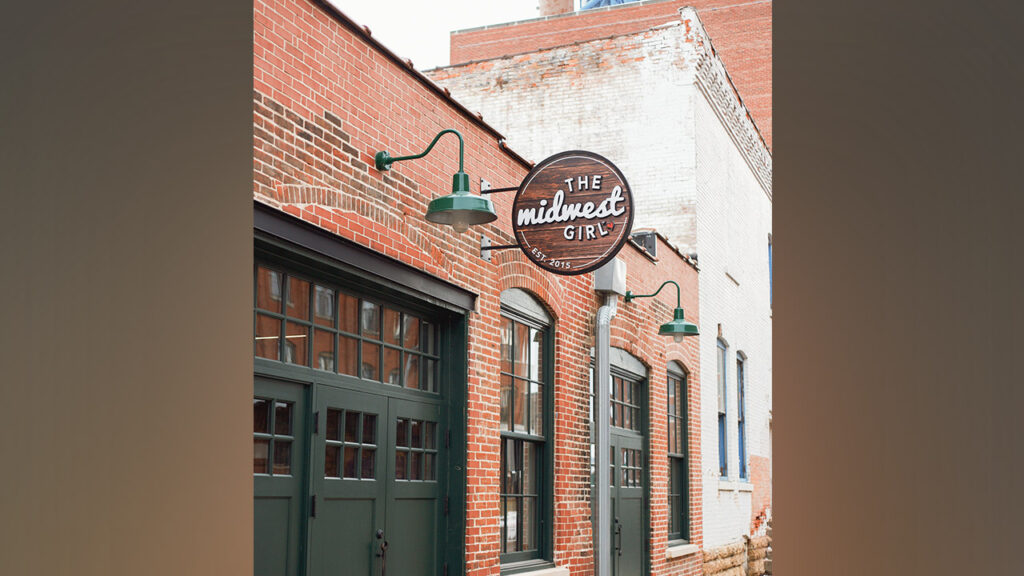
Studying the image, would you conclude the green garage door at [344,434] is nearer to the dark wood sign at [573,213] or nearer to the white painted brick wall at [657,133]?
the dark wood sign at [573,213]

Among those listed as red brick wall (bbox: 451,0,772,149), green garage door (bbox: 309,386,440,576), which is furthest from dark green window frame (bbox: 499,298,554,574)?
red brick wall (bbox: 451,0,772,149)

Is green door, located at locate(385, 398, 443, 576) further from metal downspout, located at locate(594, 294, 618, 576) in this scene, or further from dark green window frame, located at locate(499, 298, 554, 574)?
metal downspout, located at locate(594, 294, 618, 576)

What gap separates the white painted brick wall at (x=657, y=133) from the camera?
54.9ft

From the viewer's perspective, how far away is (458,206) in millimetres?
7238

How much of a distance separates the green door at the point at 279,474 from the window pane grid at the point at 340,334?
0.84ft

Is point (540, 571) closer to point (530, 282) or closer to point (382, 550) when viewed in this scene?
point (530, 282)

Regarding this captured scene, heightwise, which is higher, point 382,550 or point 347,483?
point 347,483

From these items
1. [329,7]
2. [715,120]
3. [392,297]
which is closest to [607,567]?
[392,297]

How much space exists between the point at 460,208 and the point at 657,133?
400 inches

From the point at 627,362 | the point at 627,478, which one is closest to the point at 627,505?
the point at 627,478

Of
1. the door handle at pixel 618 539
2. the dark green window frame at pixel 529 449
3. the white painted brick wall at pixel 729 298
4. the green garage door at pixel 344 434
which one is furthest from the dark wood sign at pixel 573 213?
the white painted brick wall at pixel 729 298
